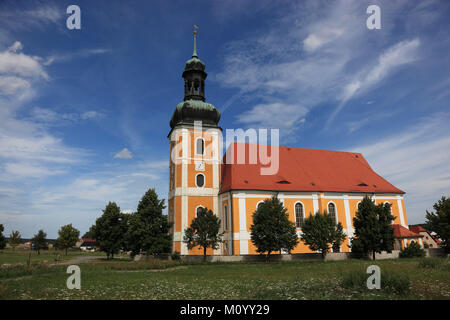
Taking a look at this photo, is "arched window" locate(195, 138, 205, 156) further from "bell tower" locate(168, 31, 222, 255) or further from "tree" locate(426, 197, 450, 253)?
"tree" locate(426, 197, 450, 253)

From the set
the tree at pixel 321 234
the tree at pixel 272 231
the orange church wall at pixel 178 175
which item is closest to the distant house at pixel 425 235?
the tree at pixel 321 234

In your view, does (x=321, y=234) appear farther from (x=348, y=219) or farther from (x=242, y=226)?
(x=348, y=219)

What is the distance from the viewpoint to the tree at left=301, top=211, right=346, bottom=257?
95.6 feet

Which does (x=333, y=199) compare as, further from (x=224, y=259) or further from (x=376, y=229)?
(x=224, y=259)

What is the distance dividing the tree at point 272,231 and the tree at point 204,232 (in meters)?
3.95

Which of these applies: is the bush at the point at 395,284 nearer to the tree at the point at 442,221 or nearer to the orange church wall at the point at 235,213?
the orange church wall at the point at 235,213

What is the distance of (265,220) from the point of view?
28.3 metres

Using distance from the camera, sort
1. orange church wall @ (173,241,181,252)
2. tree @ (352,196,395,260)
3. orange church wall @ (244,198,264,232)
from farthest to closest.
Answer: orange church wall @ (244,198,264,232) → orange church wall @ (173,241,181,252) → tree @ (352,196,395,260)

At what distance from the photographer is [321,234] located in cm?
2914

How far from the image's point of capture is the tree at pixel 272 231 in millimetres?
27859

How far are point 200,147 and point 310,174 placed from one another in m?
14.3

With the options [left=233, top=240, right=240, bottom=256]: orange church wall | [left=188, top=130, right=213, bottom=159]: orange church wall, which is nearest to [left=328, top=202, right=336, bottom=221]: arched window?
[left=233, top=240, right=240, bottom=256]: orange church wall

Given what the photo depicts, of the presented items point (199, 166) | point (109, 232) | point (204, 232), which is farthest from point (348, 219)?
point (109, 232)

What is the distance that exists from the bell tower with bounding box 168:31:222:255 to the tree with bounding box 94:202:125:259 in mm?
8319
